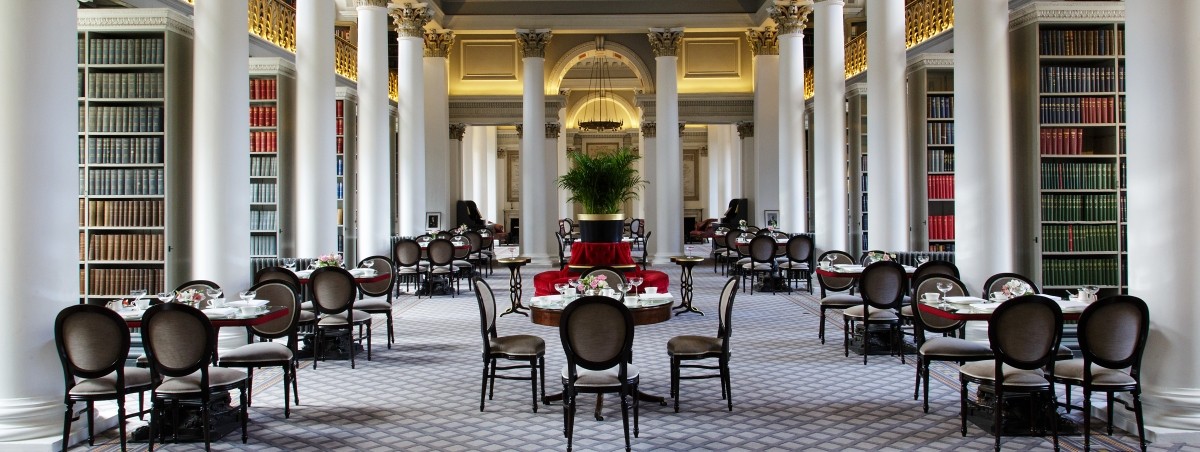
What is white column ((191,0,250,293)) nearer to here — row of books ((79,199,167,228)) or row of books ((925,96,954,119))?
row of books ((79,199,167,228))

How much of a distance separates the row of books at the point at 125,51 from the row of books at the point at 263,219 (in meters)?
4.01

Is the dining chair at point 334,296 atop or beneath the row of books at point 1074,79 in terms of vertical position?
beneath

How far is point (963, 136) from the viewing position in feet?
26.1

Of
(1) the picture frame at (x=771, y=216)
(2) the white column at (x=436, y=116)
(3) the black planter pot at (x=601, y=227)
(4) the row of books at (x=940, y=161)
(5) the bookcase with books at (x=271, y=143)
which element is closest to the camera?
(4) the row of books at (x=940, y=161)

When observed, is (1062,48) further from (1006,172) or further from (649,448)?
(649,448)

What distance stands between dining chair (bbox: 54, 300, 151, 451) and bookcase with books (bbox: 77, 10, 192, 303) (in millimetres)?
4723

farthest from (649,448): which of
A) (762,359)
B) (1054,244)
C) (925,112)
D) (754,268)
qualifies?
(754,268)

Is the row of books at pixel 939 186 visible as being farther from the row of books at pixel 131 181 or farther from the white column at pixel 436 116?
the white column at pixel 436 116

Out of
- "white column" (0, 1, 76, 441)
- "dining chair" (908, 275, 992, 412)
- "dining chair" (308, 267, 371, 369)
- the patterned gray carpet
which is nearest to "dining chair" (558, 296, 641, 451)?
the patterned gray carpet

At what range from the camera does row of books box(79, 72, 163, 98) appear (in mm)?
9141

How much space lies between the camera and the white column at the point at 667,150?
66.3 feet

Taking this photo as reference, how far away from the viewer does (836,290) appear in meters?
10.1

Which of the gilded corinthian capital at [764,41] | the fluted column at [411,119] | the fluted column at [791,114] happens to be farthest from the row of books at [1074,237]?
the gilded corinthian capital at [764,41]

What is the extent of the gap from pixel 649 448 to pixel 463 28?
1760 centimetres
